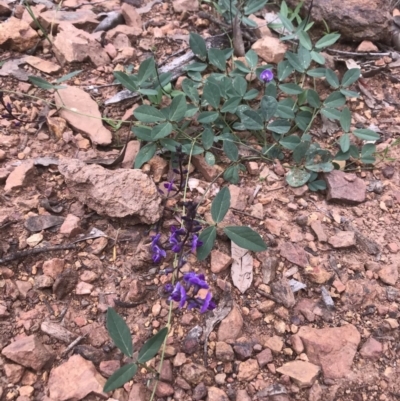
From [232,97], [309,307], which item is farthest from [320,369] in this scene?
[232,97]

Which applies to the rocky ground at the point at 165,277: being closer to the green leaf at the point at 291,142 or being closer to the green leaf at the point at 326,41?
the green leaf at the point at 291,142

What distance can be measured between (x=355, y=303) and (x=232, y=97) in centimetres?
93

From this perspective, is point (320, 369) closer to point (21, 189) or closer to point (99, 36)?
point (21, 189)

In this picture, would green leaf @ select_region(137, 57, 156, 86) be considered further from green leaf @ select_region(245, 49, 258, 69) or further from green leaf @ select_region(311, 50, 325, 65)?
green leaf @ select_region(311, 50, 325, 65)

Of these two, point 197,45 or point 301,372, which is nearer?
point 301,372

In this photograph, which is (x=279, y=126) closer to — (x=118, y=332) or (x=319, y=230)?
(x=319, y=230)

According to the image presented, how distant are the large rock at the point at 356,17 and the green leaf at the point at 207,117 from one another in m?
1.02

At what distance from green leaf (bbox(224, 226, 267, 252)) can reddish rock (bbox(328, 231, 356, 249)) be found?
1.22 feet

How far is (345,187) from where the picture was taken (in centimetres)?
186

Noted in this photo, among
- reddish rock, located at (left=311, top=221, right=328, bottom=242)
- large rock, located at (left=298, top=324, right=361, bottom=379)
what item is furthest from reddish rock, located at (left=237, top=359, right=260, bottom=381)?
reddish rock, located at (left=311, top=221, right=328, bottom=242)

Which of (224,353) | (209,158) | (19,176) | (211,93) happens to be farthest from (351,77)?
(19,176)

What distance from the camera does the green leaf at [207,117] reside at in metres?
1.86

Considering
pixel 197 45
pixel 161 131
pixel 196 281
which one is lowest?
pixel 196 281

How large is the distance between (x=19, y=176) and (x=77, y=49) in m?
0.82
